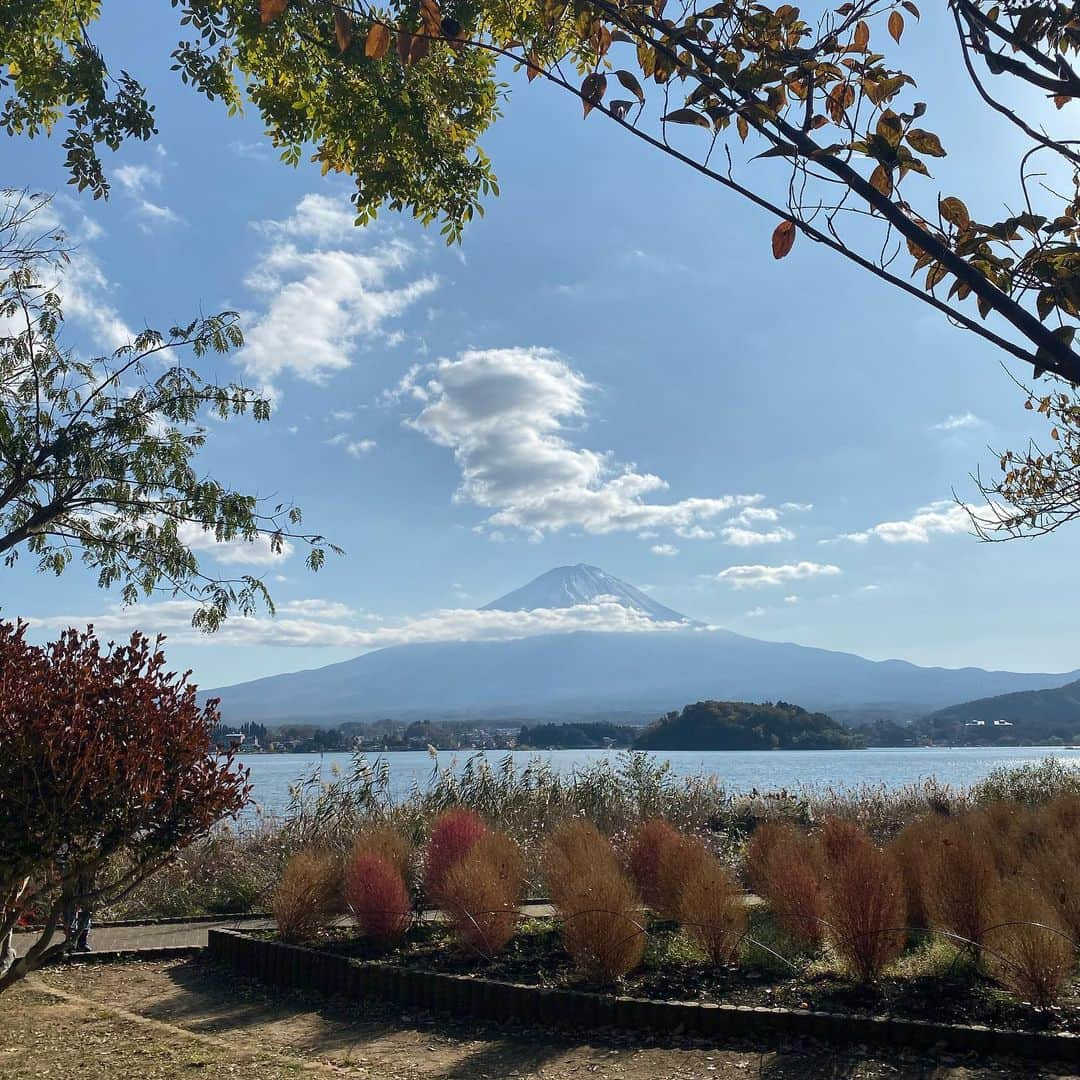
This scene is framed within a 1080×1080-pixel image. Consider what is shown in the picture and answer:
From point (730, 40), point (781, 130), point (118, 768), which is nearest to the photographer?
point (781, 130)

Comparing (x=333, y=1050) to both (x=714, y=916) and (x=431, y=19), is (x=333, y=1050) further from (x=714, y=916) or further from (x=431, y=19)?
(x=431, y=19)

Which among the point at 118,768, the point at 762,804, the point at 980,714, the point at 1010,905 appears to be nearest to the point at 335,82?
the point at 118,768

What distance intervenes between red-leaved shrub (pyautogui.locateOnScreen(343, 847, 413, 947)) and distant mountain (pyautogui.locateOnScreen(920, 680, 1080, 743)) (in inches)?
2104

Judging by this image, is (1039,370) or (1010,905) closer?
(1039,370)

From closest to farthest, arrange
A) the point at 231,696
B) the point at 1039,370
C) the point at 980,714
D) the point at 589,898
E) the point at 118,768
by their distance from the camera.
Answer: the point at 1039,370 < the point at 118,768 < the point at 589,898 < the point at 980,714 < the point at 231,696

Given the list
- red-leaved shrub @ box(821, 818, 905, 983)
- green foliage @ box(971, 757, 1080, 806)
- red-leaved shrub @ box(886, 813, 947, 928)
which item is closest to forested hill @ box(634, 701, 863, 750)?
green foliage @ box(971, 757, 1080, 806)

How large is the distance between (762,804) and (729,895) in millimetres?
7877

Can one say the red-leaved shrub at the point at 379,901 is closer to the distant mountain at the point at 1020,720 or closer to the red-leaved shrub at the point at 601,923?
the red-leaved shrub at the point at 601,923

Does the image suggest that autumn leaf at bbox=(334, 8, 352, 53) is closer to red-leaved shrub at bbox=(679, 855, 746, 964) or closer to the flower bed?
the flower bed

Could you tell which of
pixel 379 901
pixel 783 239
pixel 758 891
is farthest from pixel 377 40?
pixel 758 891

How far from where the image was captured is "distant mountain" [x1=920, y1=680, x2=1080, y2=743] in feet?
187

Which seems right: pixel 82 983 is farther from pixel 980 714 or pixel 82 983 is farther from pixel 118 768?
pixel 980 714

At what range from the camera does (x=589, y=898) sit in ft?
19.0

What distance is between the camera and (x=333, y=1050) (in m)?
5.13
